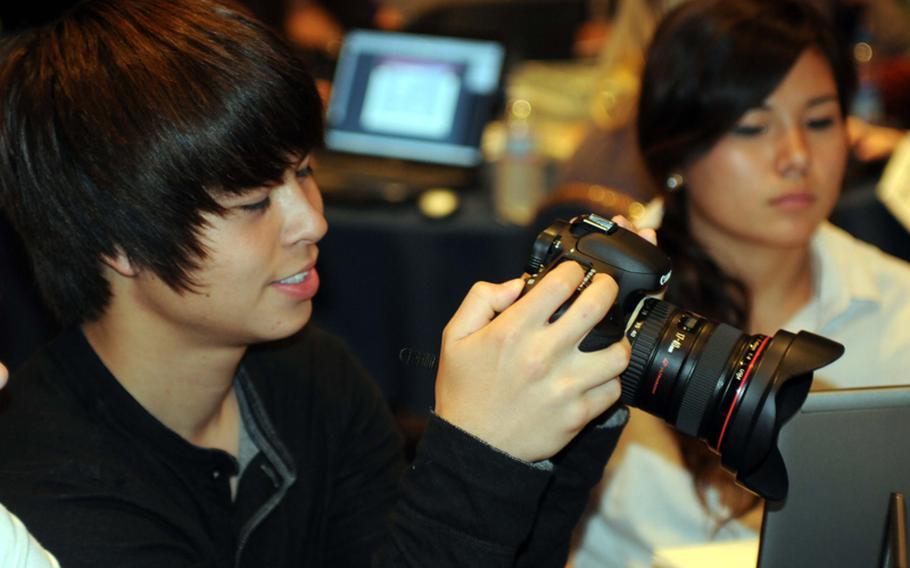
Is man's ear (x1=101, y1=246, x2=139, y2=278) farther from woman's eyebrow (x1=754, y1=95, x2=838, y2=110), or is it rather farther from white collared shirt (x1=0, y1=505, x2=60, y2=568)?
woman's eyebrow (x1=754, y1=95, x2=838, y2=110)

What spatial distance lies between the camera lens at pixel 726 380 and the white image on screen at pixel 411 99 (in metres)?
1.64

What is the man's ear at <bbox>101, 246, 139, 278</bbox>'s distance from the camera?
1.09m

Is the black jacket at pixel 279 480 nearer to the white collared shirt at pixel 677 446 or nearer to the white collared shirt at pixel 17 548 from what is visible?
the white collared shirt at pixel 17 548

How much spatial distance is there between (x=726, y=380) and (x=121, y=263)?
58 cm

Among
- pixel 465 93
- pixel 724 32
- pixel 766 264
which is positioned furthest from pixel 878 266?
pixel 465 93

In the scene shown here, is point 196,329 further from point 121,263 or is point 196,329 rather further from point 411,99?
point 411,99

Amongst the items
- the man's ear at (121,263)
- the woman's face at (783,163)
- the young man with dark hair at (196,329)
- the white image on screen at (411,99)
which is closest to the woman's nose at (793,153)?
the woman's face at (783,163)

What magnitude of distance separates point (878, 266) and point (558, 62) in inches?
95.6

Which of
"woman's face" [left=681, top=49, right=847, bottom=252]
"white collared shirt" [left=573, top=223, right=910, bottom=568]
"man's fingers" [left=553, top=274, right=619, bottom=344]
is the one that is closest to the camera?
"man's fingers" [left=553, top=274, right=619, bottom=344]

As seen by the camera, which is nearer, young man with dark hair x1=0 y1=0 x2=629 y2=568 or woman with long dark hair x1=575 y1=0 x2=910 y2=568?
young man with dark hair x1=0 y1=0 x2=629 y2=568

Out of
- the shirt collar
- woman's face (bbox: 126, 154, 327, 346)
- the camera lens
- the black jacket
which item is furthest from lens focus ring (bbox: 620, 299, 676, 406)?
the shirt collar

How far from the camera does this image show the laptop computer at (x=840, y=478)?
938 millimetres

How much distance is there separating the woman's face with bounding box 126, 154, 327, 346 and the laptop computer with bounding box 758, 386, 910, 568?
49cm

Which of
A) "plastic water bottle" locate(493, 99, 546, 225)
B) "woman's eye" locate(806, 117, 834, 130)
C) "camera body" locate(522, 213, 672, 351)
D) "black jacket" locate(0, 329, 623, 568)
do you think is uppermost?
"woman's eye" locate(806, 117, 834, 130)
